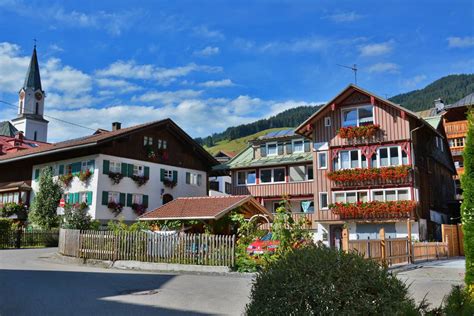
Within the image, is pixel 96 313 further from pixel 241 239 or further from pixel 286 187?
pixel 286 187

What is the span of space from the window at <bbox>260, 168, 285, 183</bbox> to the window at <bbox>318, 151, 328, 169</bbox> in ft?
16.2

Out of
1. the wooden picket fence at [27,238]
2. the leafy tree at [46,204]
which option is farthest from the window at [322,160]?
the leafy tree at [46,204]

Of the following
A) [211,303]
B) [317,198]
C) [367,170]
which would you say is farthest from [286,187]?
[211,303]

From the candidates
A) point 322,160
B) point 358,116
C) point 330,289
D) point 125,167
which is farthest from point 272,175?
Answer: point 330,289

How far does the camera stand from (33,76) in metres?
88.5

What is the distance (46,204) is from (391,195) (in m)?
26.1

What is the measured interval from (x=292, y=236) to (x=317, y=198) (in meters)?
20.2

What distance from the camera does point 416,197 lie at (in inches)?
1346

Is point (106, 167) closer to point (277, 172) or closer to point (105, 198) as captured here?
point (105, 198)

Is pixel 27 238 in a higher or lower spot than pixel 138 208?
lower

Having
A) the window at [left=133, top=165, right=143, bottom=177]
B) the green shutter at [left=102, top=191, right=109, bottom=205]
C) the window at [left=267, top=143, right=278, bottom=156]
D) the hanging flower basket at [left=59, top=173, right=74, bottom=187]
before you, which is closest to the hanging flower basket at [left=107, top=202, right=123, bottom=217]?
the green shutter at [left=102, top=191, right=109, bottom=205]

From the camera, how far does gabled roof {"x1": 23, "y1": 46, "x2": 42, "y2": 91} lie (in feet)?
289

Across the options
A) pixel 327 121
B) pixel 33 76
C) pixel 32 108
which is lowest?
pixel 327 121

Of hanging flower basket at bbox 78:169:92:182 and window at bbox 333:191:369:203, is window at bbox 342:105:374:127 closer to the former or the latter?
window at bbox 333:191:369:203
